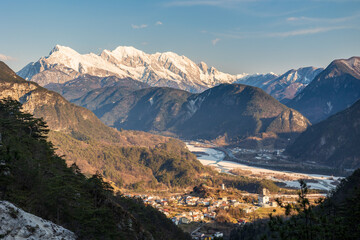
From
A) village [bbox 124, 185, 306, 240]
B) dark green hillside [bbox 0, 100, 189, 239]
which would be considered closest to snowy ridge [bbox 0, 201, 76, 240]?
dark green hillside [bbox 0, 100, 189, 239]

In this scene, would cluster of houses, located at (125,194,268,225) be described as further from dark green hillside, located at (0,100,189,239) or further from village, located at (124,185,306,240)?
dark green hillside, located at (0,100,189,239)

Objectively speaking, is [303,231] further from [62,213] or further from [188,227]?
[188,227]

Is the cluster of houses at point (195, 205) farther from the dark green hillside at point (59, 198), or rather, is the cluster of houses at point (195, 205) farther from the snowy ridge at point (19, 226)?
the snowy ridge at point (19, 226)

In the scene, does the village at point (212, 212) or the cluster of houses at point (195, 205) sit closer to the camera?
the village at point (212, 212)

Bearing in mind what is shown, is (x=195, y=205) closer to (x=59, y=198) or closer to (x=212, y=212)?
(x=212, y=212)

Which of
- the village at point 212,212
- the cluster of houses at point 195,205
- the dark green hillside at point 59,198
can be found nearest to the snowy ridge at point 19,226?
the dark green hillside at point 59,198
